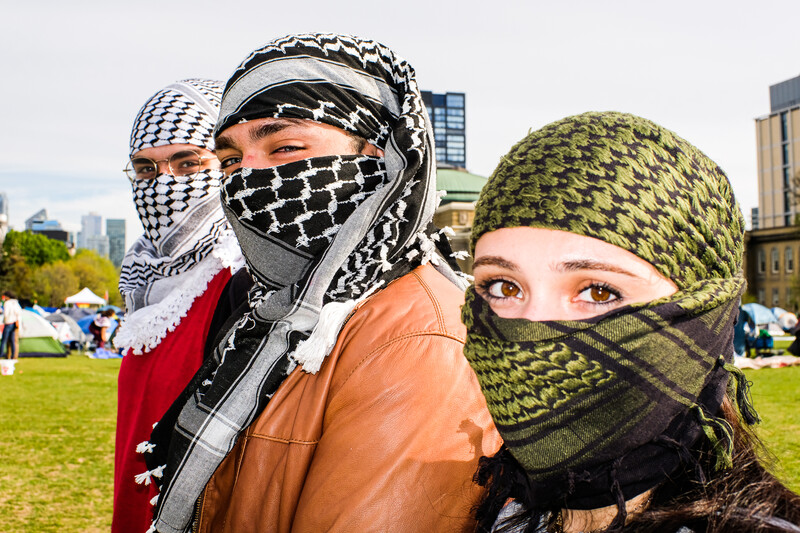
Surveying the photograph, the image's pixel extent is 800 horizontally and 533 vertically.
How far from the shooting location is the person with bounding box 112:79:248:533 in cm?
271

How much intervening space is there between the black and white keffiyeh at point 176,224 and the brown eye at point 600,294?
195 cm

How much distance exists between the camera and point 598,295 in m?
1.32

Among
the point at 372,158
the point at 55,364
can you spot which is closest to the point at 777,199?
the point at 55,364

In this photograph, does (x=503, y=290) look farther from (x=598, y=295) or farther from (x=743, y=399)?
(x=743, y=399)

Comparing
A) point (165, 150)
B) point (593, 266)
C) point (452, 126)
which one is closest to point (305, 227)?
point (593, 266)

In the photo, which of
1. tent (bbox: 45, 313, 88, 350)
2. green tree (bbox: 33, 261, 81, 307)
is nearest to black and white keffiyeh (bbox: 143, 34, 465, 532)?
tent (bbox: 45, 313, 88, 350)

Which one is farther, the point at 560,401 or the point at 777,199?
the point at 777,199

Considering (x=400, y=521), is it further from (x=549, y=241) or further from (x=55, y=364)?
(x=55, y=364)

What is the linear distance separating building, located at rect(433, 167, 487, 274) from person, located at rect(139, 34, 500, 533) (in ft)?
99.5

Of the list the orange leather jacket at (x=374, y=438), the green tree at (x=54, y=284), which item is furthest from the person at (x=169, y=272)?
the green tree at (x=54, y=284)

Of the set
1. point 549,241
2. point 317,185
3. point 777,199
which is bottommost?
point 549,241

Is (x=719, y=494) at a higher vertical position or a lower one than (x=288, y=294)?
lower

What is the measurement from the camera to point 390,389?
1.53 meters

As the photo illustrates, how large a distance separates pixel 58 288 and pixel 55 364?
2311 inches
